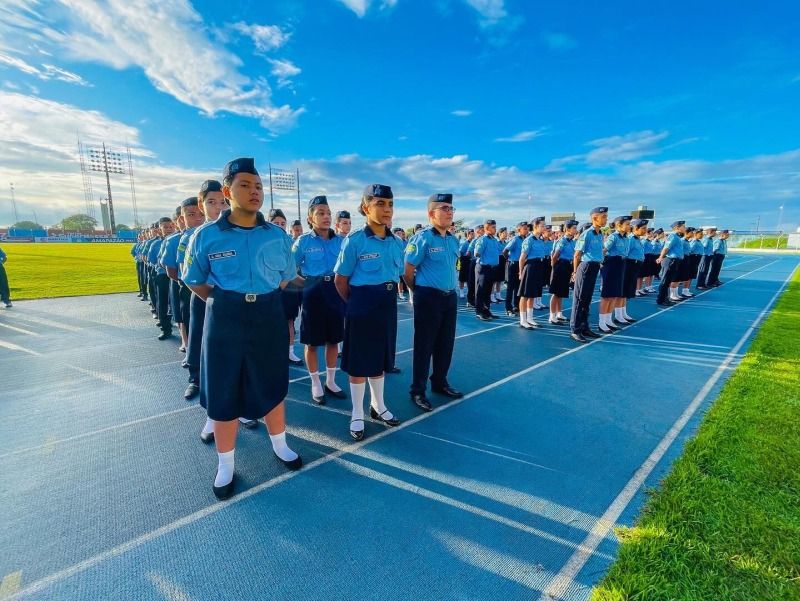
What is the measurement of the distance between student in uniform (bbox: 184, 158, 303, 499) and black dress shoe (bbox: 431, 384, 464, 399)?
228 centimetres

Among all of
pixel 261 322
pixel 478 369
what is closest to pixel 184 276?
pixel 261 322

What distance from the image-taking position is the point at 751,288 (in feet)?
48.5

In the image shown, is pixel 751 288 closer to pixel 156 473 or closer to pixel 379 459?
pixel 379 459

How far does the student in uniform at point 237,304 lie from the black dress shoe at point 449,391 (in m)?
2.28

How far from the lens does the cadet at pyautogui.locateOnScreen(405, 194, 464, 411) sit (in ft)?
13.4

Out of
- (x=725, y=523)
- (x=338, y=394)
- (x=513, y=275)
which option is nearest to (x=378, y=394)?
(x=338, y=394)

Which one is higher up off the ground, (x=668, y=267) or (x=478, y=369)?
(x=668, y=267)

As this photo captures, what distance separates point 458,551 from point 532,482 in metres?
0.93

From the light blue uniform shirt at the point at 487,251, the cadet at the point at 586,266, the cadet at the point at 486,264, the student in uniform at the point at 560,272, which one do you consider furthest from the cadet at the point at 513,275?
the cadet at the point at 586,266

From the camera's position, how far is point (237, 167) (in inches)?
101

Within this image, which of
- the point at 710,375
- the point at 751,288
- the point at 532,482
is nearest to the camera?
the point at 532,482

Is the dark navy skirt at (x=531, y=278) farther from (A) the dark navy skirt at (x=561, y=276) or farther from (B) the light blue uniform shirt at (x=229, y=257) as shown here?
(B) the light blue uniform shirt at (x=229, y=257)

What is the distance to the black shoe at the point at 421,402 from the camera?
4.06 meters

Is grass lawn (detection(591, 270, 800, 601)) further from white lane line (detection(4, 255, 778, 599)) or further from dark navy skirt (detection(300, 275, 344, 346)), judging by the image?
dark navy skirt (detection(300, 275, 344, 346))
